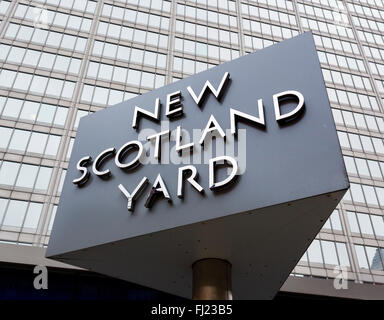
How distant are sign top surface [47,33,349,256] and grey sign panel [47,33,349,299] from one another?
0.03 metres

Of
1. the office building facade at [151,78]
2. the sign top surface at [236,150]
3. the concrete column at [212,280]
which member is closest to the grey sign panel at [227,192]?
the sign top surface at [236,150]

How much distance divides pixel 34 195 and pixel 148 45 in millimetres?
19706

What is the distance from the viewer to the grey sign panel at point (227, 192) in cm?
873

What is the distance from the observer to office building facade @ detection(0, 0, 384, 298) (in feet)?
93.2

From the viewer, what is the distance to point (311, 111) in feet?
31.3

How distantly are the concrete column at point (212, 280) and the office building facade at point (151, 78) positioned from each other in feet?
44.9

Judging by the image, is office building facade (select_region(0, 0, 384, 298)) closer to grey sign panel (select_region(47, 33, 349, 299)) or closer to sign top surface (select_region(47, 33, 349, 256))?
grey sign panel (select_region(47, 33, 349, 299))

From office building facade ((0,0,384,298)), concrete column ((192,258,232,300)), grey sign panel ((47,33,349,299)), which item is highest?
office building facade ((0,0,384,298))

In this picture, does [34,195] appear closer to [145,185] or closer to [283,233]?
[145,185]

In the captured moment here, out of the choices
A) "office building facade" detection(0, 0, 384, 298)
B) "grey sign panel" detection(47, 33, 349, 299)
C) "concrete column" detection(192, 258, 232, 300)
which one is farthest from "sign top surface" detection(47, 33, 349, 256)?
"office building facade" detection(0, 0, 384, 298)

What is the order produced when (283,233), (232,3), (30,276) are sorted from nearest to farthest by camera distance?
(283,233), (30,276), (232,3)

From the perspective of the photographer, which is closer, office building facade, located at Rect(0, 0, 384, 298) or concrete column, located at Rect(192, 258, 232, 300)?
concrete column, located at Rect(192, 258, 232, 300)

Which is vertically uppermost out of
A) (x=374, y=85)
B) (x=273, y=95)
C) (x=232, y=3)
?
(x=232, y=3)
